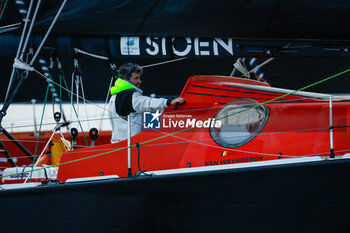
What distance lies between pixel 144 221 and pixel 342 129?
4.22 feet

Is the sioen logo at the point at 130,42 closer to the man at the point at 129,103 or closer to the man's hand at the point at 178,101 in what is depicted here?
the man at the point at 129,103

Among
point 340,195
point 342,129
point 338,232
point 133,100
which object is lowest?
point 338,232

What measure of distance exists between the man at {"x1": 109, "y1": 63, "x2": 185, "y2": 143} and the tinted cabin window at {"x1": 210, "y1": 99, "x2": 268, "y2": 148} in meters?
0.30

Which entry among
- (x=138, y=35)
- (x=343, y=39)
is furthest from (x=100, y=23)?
(x=343, y=39)

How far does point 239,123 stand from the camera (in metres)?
2.54

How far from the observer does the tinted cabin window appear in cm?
253

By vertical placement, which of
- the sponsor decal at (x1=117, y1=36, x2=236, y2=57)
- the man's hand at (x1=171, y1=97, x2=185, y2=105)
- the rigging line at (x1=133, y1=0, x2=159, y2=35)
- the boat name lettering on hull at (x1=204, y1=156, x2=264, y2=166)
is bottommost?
the boat name lettering on hull at (x1=204, y1=156, x2=264, y2=166)

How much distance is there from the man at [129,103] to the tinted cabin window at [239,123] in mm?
301

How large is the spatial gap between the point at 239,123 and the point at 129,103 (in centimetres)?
75

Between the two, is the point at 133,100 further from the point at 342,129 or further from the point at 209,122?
the point at 342,129

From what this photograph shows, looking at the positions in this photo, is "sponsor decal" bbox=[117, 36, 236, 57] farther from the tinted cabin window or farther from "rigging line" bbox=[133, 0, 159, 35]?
the tinted cabin window

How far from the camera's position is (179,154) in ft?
8.54

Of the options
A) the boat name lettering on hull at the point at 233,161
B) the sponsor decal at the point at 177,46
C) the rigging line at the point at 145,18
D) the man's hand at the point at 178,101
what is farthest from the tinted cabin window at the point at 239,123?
the rigging line at the point at 145,18

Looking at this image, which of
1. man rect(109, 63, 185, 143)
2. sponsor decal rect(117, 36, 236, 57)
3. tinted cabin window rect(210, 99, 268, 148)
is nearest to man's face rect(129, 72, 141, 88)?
man rect(109, 63, 185, 143)
